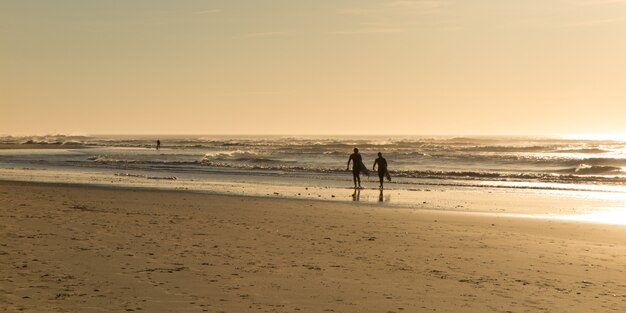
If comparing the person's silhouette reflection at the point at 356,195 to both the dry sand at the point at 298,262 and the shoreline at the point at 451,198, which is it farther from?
the dry sand at the point at 298,262

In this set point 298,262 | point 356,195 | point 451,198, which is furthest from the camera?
point 356,195

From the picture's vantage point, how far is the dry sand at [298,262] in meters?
8.11

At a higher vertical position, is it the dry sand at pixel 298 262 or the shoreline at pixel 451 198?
the dry sand at pixel 298 262

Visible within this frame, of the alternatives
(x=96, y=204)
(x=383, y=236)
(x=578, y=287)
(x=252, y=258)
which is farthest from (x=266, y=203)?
(x=578, y=287)

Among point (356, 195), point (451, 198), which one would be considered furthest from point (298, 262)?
point (451, 198)

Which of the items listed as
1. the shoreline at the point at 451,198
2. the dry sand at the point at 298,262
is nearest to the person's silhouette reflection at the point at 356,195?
the shoreline at the point at 451,198

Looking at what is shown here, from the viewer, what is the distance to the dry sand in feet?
26.6

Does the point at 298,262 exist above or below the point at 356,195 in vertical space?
above

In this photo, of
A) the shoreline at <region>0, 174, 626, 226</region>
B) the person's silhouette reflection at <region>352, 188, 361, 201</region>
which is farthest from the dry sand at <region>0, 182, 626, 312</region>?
the person's silhouette reflection at <region>352, 188, 361, 201</region>

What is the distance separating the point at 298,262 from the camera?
1059cm

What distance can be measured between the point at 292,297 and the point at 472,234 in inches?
→ 280

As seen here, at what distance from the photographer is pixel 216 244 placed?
39.7 feet

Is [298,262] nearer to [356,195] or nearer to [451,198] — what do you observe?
[356,195]

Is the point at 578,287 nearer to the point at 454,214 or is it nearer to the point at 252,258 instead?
the point at 252,258
